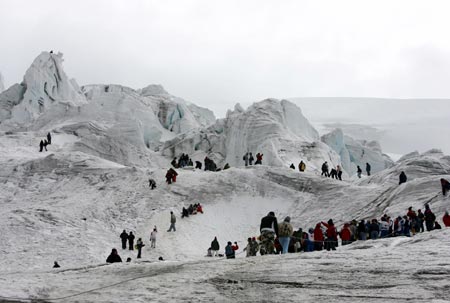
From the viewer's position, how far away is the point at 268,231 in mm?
18344

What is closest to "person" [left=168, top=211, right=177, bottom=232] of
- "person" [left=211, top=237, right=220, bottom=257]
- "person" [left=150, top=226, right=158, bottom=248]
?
"person" [left=150, top=226, right=158, bottom=248]

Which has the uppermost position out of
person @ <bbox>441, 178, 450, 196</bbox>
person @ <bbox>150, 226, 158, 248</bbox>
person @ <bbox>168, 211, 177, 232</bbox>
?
person @ <bbox>441, 178, 450, 196</bbox>

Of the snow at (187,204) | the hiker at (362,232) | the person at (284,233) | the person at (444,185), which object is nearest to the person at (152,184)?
the snow at (187,204)

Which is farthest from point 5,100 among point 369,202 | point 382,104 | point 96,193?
point 382,104

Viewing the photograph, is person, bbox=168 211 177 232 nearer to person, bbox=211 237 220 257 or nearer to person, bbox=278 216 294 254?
person, bbox=211 237 220 257

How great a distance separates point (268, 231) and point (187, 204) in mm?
21775

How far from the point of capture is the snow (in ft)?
39.9

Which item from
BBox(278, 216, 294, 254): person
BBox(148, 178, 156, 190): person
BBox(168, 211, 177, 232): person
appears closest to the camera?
BBox(278, 216, 294, 254): person

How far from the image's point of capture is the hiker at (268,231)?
18.2 m

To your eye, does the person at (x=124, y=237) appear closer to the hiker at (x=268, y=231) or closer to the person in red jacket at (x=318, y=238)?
the person in red jacket at (x=318, y=238)

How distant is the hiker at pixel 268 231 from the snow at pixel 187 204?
2.56m

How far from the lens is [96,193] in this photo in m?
40.2

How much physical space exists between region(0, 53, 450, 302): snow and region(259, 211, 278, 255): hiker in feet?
8.41

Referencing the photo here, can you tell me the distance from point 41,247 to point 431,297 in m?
22.9
